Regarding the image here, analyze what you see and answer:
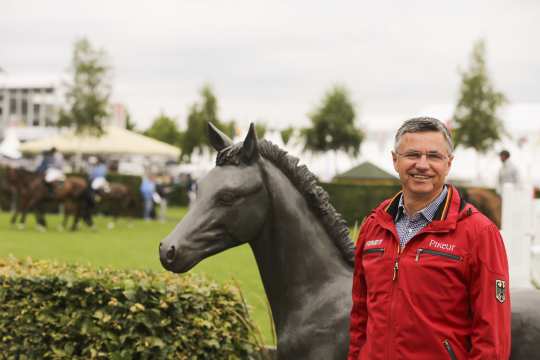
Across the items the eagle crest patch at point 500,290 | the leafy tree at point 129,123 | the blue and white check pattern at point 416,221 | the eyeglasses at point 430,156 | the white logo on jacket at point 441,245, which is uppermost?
the eyeglasses at point 430,156

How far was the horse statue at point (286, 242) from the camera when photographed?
2.92m

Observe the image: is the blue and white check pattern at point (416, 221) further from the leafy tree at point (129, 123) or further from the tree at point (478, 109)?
the leafy tree at point (129, 123)

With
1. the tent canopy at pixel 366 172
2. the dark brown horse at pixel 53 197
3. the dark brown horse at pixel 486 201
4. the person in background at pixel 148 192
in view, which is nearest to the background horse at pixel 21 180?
the dark brown horse at pixel 53 197

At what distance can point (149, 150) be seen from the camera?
2777 cm

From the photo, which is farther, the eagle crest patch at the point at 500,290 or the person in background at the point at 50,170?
the person in background at the point at 50,170

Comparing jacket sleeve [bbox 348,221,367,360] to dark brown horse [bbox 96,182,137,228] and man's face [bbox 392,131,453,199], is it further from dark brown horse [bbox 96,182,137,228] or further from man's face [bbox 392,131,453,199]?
dark brown horse [bbox 96,182,137,228]

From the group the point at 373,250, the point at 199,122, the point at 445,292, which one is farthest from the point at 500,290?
the point at 199,122

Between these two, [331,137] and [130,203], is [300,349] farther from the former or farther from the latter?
[331,137]

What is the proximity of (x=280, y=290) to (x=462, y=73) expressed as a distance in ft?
96.4

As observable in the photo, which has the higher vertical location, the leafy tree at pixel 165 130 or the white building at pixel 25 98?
the white building at pixel 25 98

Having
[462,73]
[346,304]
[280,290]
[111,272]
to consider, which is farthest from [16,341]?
[462,73]

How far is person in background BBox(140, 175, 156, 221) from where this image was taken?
20.5 metres

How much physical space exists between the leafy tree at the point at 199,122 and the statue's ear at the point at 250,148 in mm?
40700

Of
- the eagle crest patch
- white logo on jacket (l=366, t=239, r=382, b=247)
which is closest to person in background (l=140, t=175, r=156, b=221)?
white logo on jacket (l=366, t=239, r=382, b=247)
